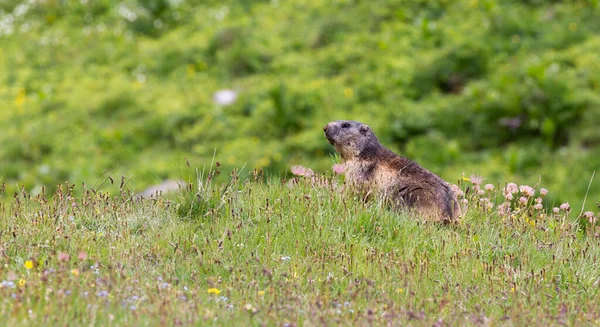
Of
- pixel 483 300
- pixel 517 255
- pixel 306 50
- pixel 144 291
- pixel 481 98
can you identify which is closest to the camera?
pixel 144 291

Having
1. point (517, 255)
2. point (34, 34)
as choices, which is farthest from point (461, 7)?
point (517, 255)

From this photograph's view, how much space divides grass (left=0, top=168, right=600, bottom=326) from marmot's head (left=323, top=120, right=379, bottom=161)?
0.75 metres

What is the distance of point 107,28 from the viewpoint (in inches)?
776

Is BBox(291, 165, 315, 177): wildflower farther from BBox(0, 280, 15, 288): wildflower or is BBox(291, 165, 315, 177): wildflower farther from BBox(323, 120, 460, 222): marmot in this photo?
BBox(0, 280, 15, 288): wildflower

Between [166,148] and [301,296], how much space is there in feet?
34.6

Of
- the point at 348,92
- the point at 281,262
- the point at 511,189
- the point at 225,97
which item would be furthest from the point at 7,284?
the point at 225,97

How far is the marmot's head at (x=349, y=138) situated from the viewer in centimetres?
857

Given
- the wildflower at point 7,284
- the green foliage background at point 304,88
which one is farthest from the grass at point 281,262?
the green foliage background at point 304,88

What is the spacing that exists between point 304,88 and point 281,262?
32.2ft

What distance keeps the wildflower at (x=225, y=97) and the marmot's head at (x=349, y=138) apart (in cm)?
798

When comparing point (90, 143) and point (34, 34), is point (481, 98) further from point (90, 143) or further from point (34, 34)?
point (34, 34)

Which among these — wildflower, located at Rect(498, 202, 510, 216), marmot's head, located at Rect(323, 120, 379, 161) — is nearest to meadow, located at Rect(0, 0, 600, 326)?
wildflower, located at Rect(498, 202, 510, 216)

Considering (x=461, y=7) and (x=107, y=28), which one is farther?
(x=107, y=28)

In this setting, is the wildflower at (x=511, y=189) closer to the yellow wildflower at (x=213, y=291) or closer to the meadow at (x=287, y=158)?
the meadow at (x=287, y=158)
